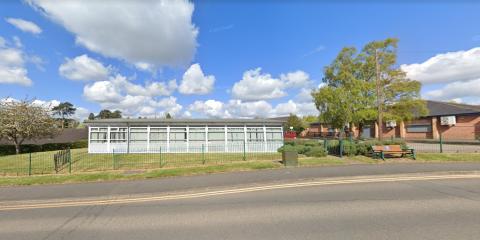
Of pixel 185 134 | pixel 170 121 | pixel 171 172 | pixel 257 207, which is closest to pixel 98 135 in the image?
pixel 170 121

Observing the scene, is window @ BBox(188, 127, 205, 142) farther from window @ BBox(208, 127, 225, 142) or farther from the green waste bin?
the green waste bin

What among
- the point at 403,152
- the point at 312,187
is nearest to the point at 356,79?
the point at 403,152

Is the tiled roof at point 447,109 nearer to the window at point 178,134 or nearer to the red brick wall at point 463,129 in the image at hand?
the red brick wall at point 463,129

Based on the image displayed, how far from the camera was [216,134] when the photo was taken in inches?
903

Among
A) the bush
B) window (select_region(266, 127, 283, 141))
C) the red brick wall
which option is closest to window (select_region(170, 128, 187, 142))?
window (select_region(266, 127, 283, 141))

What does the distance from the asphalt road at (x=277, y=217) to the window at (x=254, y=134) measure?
15606 millimetres

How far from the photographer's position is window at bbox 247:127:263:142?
75.7 feet

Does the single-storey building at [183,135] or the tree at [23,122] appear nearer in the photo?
the single-storey building at [183,135]

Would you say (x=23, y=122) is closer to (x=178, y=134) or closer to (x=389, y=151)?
(x=178, y=134)

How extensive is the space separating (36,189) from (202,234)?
301 inches

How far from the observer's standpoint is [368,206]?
19.0ft

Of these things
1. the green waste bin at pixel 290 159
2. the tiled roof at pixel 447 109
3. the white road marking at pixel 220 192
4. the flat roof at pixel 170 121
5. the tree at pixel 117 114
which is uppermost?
the tree at pixel 117 114

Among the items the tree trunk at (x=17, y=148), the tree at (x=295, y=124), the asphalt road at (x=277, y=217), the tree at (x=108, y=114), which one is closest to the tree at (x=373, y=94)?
the asphalt road at (x=277, y=217)

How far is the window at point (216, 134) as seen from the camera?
2284 centimetres
